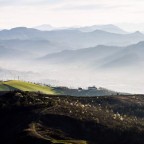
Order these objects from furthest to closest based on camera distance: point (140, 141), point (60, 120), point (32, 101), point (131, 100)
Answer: point (131, 100), point (32, 101), point (60, 120), point (140, 141)

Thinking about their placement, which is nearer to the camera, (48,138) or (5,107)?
(48,138)

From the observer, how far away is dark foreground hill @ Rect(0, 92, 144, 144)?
342 ft

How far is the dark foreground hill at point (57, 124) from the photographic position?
104312mm

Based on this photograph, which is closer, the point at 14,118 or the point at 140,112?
the point at 14,118

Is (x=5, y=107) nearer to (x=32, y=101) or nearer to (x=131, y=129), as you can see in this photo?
(x=32, y=101)

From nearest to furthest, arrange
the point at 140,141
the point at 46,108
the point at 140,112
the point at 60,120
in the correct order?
the point at 140,141 → the point at 60,120 → the point at 46,108 → the point at 140,112

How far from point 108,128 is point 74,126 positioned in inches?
365

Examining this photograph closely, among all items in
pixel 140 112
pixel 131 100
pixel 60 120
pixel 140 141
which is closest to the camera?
pixel 140 141

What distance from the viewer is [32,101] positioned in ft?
447

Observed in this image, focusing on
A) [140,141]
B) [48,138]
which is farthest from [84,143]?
[140,141]

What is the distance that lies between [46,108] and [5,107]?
14239 millimetres

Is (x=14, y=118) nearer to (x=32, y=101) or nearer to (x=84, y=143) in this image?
(x=32, y=101)

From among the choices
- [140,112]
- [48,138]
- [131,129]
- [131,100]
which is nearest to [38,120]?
[48,138]

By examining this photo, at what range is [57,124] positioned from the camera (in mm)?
116312
